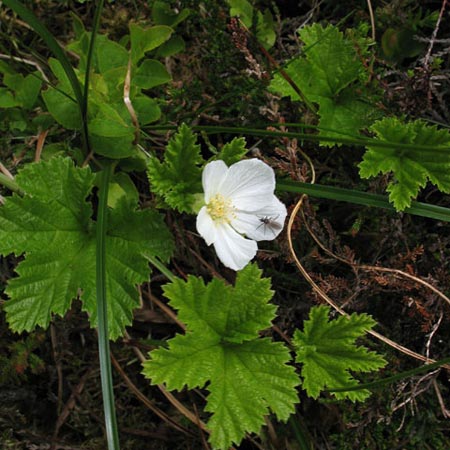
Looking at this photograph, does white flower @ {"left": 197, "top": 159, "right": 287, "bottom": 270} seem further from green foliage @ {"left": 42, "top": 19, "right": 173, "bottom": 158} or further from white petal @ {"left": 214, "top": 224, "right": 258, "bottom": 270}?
green foliage @ {"left": 42, "top": 19, "right": 173, "bottom": 158}

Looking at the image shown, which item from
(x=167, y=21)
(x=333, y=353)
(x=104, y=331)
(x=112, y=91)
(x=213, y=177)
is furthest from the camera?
(x=167, y=21)

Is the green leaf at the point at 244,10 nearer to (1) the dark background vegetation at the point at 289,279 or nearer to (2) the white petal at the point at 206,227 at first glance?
(1) the dark background vegetation at the point at 289,279

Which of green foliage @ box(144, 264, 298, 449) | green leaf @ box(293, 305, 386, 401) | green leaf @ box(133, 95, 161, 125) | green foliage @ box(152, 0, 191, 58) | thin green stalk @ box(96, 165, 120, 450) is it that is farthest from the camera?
green foliage @ box(152, 0, 191, 58)

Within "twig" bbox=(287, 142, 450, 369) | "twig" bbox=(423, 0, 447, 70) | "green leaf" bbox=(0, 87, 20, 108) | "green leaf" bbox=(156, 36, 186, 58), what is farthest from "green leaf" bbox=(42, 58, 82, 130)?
"twig" bbox=(423, 0, 447, 70)

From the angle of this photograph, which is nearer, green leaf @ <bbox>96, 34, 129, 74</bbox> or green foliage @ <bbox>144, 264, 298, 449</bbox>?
green foliage @ <bbox>144, 264, 298, 449</bbox>

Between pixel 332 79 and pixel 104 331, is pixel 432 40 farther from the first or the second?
pixel 104 331

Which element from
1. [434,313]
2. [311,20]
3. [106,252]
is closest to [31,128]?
[106,252]

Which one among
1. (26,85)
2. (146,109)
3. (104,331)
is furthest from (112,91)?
(104,331)
